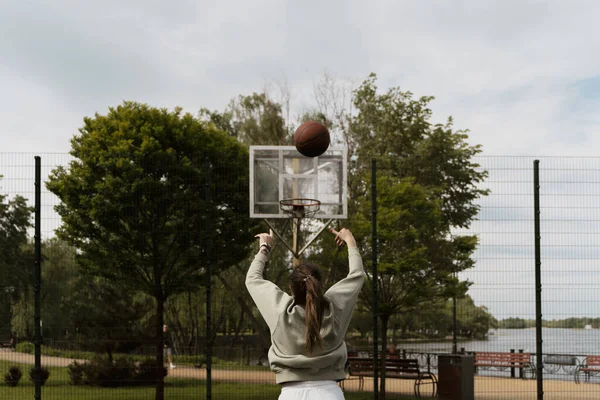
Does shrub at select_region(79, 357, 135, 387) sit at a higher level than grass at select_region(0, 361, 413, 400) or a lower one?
higher

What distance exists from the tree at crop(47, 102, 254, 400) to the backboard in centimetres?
84

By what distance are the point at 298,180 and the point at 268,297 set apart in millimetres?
6966

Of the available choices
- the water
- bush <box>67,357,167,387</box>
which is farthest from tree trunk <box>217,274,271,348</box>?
the water

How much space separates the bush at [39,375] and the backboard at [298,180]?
3.71 meters

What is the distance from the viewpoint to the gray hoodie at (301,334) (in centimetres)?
294

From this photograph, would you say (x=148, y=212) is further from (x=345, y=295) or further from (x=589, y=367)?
(x=345, y=295)

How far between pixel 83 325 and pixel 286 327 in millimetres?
10809

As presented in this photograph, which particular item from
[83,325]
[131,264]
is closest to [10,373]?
[83,325]

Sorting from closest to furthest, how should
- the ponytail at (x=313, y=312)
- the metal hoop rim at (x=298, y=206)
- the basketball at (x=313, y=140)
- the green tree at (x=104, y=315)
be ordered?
1. the ponytail at (x=313, y=312)
2. the basketball at (x=313, y=140)
3. the metal hoop rim at (x=298, y=206)
4. the green tree at (x=104, y=315)

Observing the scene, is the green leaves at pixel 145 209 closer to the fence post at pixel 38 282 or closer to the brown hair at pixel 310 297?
the fence post at pixel 38 282

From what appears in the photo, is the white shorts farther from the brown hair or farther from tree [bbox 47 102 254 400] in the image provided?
tree [bbox 47 102 254 400]

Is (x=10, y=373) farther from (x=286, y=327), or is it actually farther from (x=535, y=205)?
(x=286, y=327)

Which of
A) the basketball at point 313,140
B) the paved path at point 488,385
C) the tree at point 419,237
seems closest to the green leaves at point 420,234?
the tree at point 419,237

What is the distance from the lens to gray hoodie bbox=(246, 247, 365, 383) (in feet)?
9.66
